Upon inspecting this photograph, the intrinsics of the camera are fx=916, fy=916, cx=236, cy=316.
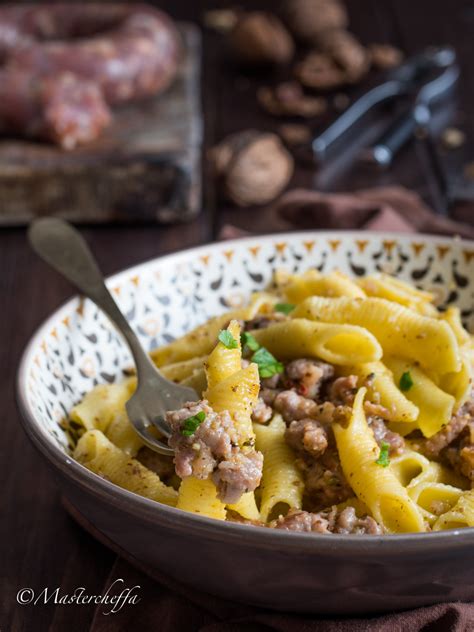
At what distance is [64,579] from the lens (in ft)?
6.90

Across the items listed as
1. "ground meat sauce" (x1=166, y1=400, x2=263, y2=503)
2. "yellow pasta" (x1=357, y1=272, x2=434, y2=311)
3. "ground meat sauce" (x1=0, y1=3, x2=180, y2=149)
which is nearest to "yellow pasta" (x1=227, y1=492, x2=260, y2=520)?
"ground meat sauce" (x1=166, y1=400, x2=263, y2=503)

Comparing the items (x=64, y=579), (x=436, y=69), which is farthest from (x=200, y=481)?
(x=436, y=69)

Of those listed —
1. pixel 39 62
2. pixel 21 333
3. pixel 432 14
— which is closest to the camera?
pixel 21 333

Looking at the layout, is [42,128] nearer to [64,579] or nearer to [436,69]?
[436,69]

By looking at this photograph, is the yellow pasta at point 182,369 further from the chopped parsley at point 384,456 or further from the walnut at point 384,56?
the walnut at point 384,56

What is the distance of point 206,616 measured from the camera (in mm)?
1924

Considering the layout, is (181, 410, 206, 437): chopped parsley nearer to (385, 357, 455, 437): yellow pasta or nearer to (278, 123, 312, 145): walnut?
(385, 357, 455, 437): yellow pasta

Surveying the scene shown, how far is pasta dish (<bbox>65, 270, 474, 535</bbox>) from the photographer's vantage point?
1795 mm

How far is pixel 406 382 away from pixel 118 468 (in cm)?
71

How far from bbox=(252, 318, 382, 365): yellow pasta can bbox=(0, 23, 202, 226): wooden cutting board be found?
171cm

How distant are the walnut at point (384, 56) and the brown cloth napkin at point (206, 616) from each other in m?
3.73

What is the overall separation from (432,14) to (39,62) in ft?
8.97

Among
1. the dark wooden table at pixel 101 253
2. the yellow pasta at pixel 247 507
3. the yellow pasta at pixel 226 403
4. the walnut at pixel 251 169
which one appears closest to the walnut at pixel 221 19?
the dark wooden table at pixel 101 253

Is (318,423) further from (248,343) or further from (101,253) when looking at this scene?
(101,253)
